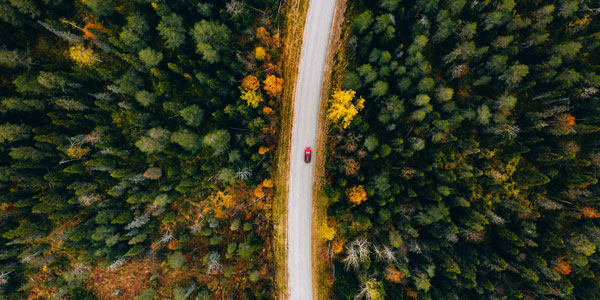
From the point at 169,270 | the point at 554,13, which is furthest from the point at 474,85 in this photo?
the point at 169,270

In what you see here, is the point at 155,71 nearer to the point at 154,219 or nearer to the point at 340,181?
the point at 154,219

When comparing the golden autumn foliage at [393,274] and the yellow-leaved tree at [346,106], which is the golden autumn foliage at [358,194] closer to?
the yellow-leaved tree at [346,106]

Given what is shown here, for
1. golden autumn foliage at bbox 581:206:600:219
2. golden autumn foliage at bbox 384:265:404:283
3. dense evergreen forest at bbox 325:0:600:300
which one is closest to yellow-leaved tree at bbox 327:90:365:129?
dense evergreen forest at bbox 325:0:600:300

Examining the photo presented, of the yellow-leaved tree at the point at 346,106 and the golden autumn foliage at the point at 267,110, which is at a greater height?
the yellow-leaved tree at the point at 346,106

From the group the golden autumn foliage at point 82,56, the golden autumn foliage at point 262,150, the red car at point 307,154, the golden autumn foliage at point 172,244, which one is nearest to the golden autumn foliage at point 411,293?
the red car at point 307,154

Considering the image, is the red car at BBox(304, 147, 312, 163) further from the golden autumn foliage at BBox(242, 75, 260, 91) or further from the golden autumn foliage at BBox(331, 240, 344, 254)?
the golden autumn foliage at BBox(331, 240, 344, 254)

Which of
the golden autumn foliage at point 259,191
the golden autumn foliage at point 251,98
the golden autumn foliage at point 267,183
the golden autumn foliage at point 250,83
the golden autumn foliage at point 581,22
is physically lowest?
the golden autumn foliage at point 259,191

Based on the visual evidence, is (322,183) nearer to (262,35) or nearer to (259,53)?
(259,53)
